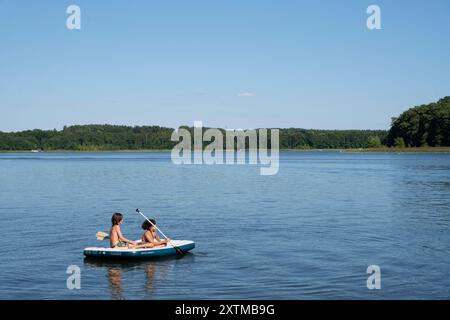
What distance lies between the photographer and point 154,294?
1656cm

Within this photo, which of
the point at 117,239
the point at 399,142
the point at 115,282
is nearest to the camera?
the point at 115,282

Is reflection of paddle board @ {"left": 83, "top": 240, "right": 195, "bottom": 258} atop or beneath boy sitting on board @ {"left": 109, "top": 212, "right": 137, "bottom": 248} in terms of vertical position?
beneath

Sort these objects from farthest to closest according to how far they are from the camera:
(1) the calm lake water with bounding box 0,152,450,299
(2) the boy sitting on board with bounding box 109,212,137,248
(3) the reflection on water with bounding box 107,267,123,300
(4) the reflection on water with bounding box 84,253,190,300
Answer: (2) the boy sitting on board with bounding box 109,212,137,248 → (4) the reflection on water with bounding box 84,253,190,300 → (1) the calm lake water with bounding box 0,152,450,299 → (3) the reflection on water with bounding box 107,267,123,300

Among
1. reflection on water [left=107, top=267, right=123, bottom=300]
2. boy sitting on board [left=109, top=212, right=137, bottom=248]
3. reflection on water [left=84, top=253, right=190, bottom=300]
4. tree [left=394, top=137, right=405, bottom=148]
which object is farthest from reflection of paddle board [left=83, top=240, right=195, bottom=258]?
tree [left=394, top=137, right=405, bottom=148]

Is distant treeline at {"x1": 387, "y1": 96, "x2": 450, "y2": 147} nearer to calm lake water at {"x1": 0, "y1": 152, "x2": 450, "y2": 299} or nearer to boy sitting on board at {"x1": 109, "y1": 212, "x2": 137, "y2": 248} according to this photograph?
calm lake water at {"x1": 0, "y1": 152, "x2": 450, "y2": 299}

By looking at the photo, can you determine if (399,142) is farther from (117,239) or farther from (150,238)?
(117,239)

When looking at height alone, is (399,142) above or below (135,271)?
above

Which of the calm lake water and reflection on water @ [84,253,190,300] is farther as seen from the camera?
reflection on water @ [84,253,190,300]

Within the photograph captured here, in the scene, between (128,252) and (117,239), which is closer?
(128,252)

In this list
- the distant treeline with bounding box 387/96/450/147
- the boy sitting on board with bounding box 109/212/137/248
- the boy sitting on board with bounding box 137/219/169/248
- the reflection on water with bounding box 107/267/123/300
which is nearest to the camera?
the reflection on water with bounding box 107/267/123/300

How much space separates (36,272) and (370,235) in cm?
1504

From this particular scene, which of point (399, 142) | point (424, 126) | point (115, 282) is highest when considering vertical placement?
point (424, 126)

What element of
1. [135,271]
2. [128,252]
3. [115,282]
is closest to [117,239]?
[128,252]
